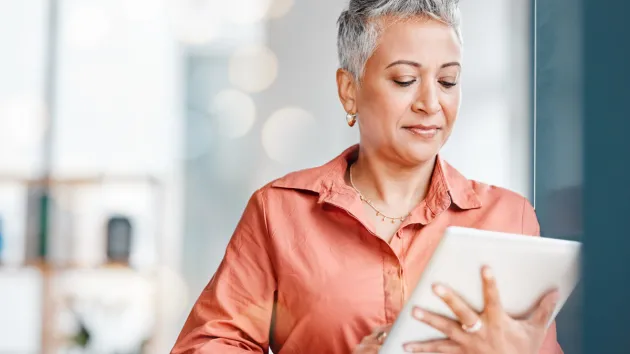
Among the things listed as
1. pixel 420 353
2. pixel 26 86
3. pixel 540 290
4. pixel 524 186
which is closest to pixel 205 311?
pixel 420 353

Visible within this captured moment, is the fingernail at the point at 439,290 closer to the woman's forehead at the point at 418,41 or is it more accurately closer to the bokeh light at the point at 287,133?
the woman's forehead at the point at 418,41

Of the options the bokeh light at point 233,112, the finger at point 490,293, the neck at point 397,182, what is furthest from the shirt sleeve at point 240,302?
the bokeh light at point 233,112

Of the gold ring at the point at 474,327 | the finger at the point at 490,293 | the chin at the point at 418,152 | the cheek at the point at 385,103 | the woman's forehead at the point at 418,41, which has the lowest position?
the gold ring at the point at 474,327

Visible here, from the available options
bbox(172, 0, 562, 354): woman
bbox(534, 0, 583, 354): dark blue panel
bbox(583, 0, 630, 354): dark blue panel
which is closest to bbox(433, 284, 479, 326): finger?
bbox(534, 0, 583, 354): dark blue panel

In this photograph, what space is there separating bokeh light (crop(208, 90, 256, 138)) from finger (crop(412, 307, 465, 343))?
108 inches

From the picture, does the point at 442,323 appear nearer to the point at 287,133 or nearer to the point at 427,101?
the point at 427,101

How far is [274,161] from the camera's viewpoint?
349 centimetres

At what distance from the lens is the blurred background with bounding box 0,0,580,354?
11.0 feet

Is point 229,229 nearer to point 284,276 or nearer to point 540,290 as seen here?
point 284,276

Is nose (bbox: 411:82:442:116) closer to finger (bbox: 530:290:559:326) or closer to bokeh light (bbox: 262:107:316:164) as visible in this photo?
finger (bbox: 530:290:559:326)

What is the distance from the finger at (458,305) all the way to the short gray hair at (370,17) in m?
0.47

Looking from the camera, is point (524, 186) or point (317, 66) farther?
point (317, 66)

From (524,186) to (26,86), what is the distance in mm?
2446

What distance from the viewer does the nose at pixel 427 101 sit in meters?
1.19
